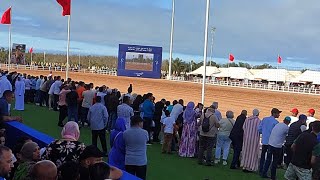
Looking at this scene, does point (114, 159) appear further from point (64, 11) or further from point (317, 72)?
point (317, 72)

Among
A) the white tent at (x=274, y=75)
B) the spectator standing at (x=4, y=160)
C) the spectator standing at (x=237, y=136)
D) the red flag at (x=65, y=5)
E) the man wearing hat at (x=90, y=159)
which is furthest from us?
the white tent at (x=274, y=75)

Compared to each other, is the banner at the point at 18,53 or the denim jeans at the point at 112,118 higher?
the banner at the point at 18,53

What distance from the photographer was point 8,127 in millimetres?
9797

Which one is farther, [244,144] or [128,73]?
[128,73]

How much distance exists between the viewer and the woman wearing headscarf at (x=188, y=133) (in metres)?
14.5

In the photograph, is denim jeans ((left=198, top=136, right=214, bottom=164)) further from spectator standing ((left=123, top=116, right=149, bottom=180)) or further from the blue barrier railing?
spectator standing ((left=123, top=116, right=149, bottom=180))

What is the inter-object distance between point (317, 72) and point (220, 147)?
78566 millimetres

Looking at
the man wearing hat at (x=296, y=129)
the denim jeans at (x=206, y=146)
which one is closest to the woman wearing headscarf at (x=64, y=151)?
the man wearing hat at (x=296, y=129)

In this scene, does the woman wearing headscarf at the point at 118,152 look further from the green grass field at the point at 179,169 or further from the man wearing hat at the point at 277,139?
the man wearing hat at the point at 277,139

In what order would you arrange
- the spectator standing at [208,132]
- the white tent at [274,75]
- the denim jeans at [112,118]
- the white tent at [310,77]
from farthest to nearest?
the white tent at [274,75] → the white tent at [310,77] → the denim jeans at [112,118] → the spectator standing at [208,132]

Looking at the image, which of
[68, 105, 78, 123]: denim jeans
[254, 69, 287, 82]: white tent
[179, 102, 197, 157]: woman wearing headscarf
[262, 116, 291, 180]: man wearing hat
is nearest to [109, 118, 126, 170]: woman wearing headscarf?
[262, 116, 291, 180]: man wearing hat

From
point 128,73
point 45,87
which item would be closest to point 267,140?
point 45,87

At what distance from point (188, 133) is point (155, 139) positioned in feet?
9.27

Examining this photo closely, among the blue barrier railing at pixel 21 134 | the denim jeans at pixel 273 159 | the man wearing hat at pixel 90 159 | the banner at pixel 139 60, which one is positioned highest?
the banner at pixel 139 60
